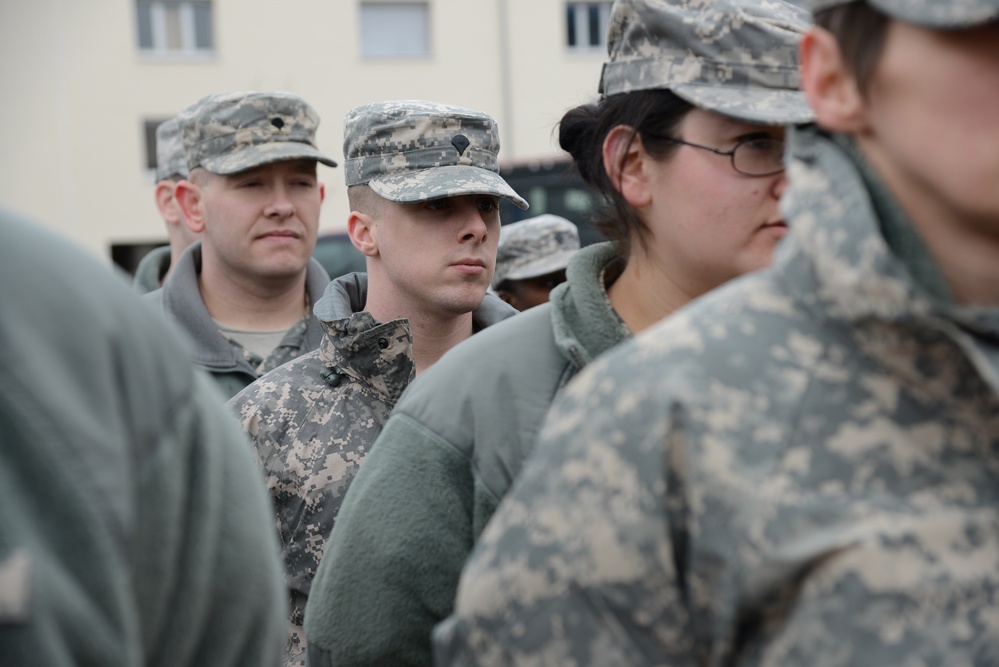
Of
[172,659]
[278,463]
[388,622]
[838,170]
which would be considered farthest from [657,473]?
[278,463]

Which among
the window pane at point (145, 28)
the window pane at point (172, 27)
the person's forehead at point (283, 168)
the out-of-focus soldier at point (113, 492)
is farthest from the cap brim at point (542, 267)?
the window pane at point (145, 28)

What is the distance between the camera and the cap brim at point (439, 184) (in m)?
3.87

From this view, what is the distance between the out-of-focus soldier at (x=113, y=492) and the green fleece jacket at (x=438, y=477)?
0.78m

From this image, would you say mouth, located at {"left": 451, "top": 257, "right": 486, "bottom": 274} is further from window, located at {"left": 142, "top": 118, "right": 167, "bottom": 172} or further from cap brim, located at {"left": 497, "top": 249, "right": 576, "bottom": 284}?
window, located at {"left": 142, "top": 118, "right": 167, "bottom": 172}

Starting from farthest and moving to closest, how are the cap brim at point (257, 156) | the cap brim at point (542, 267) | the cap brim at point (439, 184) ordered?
the cap brim at point (542, 267)
the cap brim at point (257, 156)
the cap brim at point (439, 184)

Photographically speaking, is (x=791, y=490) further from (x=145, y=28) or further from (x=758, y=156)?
(x=145, y=28)

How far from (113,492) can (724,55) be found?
152 cm

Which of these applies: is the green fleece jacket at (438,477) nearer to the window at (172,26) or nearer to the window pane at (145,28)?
the window at (172,26)

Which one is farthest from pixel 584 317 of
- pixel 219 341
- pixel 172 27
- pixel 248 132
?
pixel 172 27

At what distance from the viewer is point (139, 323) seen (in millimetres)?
1477

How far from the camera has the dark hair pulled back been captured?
2.58 meters

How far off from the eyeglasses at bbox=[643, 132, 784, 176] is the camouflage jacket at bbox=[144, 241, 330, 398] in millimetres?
2350

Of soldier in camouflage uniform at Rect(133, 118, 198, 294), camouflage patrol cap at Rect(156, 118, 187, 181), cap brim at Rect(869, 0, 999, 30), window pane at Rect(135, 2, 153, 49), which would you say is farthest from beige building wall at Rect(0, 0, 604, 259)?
cap brim at Rect(869, 0, 999, 30)

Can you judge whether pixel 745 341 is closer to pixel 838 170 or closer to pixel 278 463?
pixel 838 170
